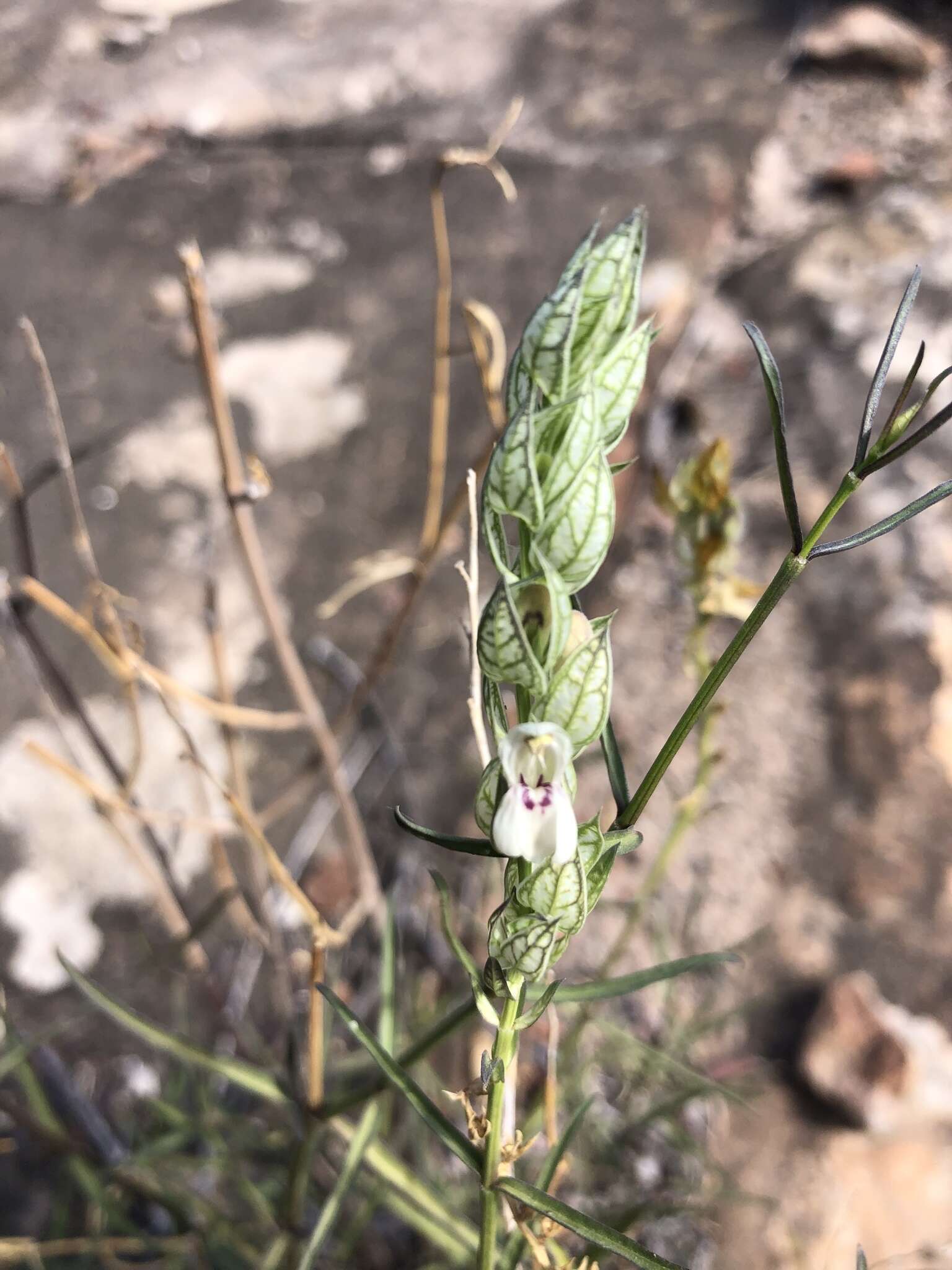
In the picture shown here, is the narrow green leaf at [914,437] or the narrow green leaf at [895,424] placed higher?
the narrow green leaf at [895,424]

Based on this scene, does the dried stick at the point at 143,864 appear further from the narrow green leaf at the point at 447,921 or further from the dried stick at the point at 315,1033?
the narrow green leaf at the point at 447,921

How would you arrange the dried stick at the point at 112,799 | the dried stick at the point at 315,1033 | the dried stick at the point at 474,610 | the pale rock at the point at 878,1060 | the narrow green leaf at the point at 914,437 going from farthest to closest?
the pale rock at the point at 878,1060 < the dried stick at the point at 112,799 < the dried stick at the point at 315,1033 < the dried stick at the point at 474,610 < the narrow green leaf at the point at 914,437

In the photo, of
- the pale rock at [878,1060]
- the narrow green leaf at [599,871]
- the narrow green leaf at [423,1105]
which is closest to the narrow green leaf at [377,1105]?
the narrow green leaf at [423,1105]

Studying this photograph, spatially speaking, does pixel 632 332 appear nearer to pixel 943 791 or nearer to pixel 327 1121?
pixel 327 1121

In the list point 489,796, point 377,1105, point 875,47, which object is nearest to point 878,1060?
point 377,1105

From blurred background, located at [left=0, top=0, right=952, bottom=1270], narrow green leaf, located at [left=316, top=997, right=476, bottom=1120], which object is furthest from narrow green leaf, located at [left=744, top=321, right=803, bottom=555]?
blurred background, located at [left=0, top=0, right=952, bottom=1270]

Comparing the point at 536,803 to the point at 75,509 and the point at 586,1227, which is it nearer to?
the point at 586,1227
